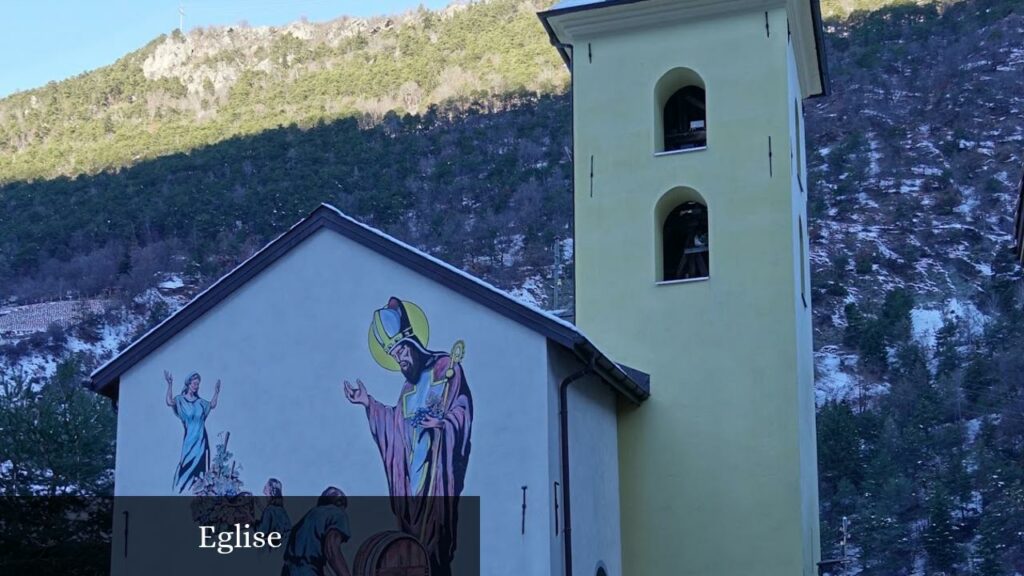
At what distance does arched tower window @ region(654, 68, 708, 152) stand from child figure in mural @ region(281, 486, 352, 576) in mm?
6700

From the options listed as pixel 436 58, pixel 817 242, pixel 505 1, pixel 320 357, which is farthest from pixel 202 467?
pixel 505 1

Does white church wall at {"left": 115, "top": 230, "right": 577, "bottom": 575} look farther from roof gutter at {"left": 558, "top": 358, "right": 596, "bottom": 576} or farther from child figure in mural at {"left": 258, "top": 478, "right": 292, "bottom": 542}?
roof gutter at {"left": 558, "top": 358, "right": 596, "bottom": 576}

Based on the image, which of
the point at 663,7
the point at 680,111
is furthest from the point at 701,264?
the point at 663,7

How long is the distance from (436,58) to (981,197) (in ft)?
99.5

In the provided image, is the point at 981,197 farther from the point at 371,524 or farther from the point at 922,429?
the point at 371,524

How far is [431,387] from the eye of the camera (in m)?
14.4

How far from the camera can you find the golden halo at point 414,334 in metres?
14.6

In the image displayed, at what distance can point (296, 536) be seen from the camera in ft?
47.7

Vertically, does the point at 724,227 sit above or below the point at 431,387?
above

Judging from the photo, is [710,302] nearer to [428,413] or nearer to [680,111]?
[680,111]

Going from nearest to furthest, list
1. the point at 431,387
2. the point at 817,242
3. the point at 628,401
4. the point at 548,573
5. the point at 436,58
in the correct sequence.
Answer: the point at 548,573, the point at 431,387, the point at 628,401, the point at 817,242, the point at 436,58

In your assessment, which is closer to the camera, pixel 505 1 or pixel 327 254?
pixel 327 254

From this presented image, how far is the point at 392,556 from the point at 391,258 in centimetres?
306

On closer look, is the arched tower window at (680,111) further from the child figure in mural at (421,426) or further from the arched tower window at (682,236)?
the child figure in mural at (421,426)
